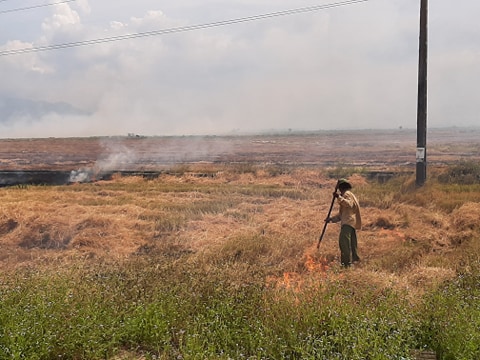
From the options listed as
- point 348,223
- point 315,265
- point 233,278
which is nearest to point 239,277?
point 233,278

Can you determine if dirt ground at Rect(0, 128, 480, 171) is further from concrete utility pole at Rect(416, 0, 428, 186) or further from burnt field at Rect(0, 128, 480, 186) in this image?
concrete utility pole at Rect(416, 0, 428, 186)

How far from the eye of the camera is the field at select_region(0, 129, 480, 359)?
457 cm

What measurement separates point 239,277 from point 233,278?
122 mm

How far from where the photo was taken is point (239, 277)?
6789 millimetres

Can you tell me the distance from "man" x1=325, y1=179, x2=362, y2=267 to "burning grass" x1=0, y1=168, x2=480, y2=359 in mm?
315

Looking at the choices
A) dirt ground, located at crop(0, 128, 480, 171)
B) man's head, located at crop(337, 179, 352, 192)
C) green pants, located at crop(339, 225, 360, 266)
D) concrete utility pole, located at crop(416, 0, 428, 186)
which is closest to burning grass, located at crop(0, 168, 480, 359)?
green pants, located at crop(339, 225, 360, 266)

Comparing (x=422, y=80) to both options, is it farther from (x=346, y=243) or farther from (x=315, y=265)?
(x=315, y=265)

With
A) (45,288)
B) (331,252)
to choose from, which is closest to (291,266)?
(331,252)

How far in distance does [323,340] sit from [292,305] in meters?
1.03

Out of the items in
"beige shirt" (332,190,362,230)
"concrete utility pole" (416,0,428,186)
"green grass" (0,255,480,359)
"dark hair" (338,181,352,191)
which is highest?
"concrete utility pole" (416,0,428,186)

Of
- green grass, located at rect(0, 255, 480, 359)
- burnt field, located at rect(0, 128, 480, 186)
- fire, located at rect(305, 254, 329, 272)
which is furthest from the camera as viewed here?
burnt field, located at rect(0, 128, 480, 186)

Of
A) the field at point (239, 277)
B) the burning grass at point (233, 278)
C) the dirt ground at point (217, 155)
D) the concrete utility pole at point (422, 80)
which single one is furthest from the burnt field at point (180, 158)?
the burning grass at point (233, 278)

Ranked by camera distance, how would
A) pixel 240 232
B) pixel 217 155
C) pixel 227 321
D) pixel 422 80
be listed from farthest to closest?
pixel 217 155 → pixel 422 80 → pixel 240 232 → pixel 227 321

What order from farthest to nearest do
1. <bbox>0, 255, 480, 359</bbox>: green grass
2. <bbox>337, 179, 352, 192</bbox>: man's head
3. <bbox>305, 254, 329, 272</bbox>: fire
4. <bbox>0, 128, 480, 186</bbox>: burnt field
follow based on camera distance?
<bbox>0, 128, 480, 186</bbox>: burnt field → <bbox>337, 179, 352, 192</bbox>: man's head → <bbox>305, 254, 329, 272</bbox>: fire → <bbox>0, 255, 480, 359</bbox>: green grass
